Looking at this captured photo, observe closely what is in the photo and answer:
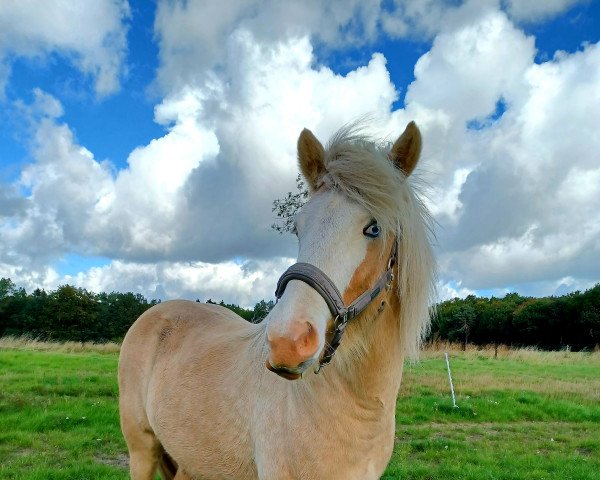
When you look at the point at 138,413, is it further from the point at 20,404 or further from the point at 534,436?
the point at 534,436

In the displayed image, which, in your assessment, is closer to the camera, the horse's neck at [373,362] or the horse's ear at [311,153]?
the horse's neck at [373,362]

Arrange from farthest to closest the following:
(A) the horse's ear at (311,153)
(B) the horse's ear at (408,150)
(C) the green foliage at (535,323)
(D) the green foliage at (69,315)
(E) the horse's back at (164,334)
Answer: (D) the green foliage at (69,315) → (C) the green foliage at (535,323) → (E) the horse's back at (164,334) → (A) the horse's ear at (311,153) → (B) the horse's ear at (408,150)

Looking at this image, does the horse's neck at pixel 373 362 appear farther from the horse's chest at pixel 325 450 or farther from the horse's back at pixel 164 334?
the horse's back at pixel 164 334

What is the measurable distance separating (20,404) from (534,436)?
31.2 ft

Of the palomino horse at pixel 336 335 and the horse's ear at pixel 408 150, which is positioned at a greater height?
the horse's ear at pixel 408 150

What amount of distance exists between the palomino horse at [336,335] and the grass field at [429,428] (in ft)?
3.49

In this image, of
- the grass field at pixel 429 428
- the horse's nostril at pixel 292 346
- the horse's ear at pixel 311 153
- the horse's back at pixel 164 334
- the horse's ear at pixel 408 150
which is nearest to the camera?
the horse's nostril at pixel 292 346

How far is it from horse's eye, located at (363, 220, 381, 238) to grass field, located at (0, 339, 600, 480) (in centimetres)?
152

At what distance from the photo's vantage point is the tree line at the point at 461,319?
50.1m

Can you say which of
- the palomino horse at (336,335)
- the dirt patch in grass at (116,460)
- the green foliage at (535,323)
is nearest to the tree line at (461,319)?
the green foliage at (535,323)

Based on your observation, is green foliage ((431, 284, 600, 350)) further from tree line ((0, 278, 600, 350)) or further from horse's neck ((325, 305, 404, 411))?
horse's neck ((325, 305, 404, 411))

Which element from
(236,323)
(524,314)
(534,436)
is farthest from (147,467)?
(524,314)

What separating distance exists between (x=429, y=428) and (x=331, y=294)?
780 centimetres

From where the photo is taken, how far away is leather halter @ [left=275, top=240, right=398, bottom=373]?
1.83 metres
